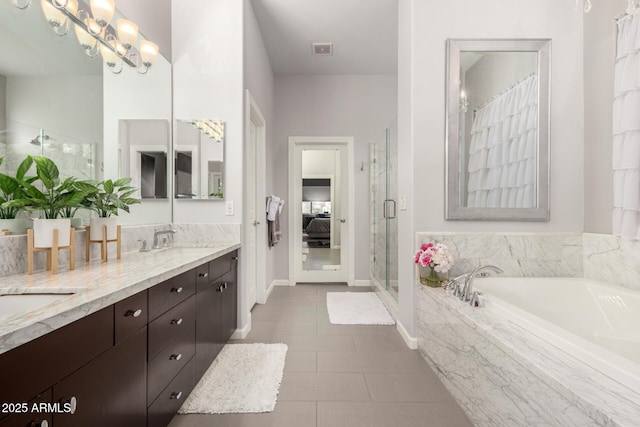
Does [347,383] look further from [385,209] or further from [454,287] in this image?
[385,209]

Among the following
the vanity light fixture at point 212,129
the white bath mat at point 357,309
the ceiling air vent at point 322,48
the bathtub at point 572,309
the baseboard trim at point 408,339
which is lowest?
the white bath mat at point 357,309

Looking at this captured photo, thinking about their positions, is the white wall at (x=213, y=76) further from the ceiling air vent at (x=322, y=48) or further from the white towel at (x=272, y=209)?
the ceiling air vent at (x=322, y=48)

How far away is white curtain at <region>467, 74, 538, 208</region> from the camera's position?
2305 mm

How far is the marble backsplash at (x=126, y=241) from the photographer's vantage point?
124cm

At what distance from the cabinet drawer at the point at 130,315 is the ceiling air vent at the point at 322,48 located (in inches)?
133

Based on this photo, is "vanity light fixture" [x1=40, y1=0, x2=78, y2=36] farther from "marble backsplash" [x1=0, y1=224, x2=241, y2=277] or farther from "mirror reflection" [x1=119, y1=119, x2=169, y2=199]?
"marble backsplash" [x1=0, y1=224, x2=241, y2=277]

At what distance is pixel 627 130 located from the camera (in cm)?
175

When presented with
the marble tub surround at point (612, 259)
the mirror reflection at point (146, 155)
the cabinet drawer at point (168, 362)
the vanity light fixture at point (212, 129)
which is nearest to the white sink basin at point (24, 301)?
the cabinet drawer at point (168, 362)

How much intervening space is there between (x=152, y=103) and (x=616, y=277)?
3.43 m

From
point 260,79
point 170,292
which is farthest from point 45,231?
point 260,79

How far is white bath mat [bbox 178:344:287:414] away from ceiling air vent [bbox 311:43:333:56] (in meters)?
3.27

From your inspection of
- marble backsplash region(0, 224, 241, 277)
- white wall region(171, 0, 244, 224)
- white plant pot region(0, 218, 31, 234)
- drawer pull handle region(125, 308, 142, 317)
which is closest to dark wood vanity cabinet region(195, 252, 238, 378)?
marble backsplash region(0, 224, 241, 277)

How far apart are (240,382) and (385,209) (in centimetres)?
230

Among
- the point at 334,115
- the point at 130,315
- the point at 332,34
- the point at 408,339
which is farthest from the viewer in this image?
the point at 334,115
